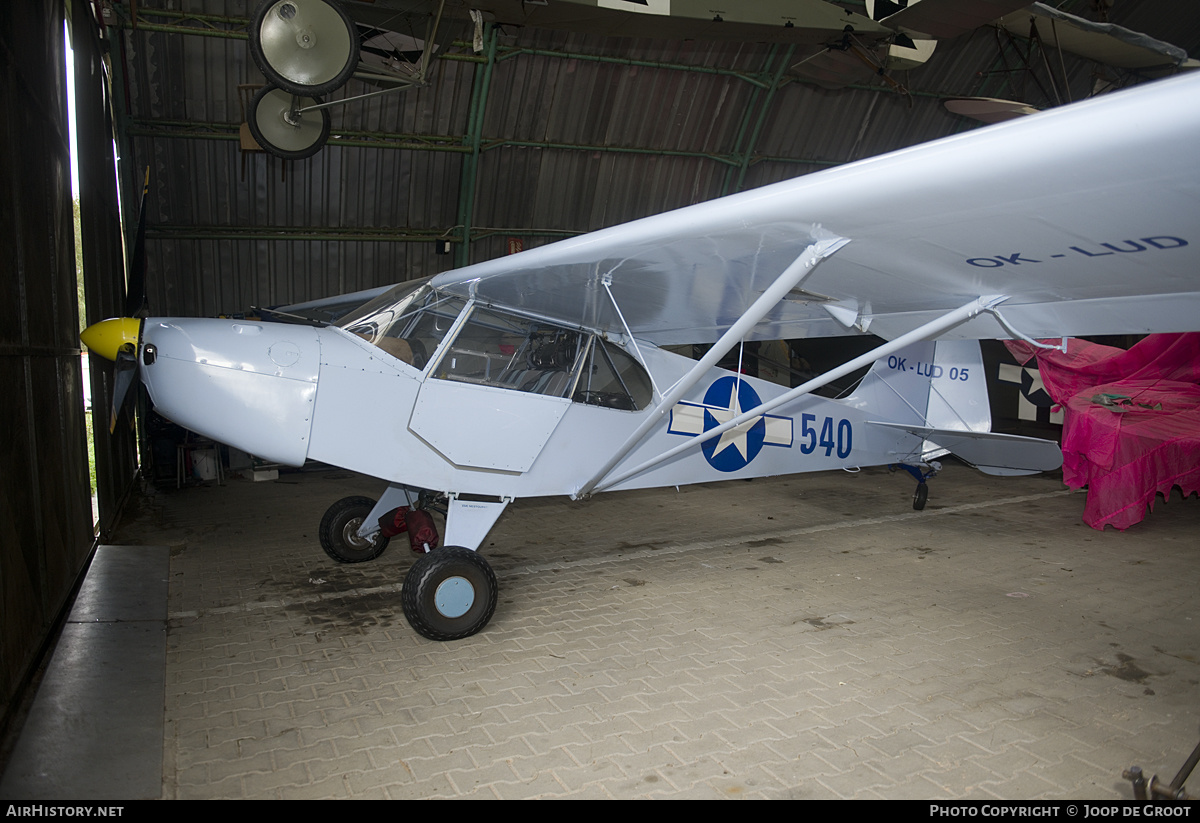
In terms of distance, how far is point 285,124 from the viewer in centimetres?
829

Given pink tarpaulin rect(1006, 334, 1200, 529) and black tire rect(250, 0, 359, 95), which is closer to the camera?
black tire rect(250, 0, 359, 95)

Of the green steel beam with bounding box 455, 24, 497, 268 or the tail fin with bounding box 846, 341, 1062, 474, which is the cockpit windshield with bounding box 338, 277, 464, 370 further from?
the green steel beam with bounding box 455, 24, 497, 268

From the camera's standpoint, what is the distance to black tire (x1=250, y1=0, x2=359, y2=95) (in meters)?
6.45

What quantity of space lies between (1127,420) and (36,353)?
921cm

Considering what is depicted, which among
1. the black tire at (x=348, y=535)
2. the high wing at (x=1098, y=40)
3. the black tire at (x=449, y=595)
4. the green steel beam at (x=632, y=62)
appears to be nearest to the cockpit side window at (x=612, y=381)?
the black tire at (x=449, y=595)

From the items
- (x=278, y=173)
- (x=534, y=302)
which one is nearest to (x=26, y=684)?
(x=534, y=302)

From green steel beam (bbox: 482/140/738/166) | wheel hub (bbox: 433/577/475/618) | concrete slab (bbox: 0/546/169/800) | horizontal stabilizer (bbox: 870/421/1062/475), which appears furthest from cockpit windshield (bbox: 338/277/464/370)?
green steel beam (bbox: 482/140/738/166)

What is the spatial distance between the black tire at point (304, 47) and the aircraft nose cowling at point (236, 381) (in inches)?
142

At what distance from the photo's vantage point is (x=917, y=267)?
3.26 metres

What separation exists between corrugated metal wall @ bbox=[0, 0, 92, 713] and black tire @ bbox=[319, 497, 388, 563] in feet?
5.28

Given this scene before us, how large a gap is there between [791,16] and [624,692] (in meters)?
8.41

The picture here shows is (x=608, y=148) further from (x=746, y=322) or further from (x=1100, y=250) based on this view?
(x=1100, y=250)

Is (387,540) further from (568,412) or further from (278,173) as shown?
(278,173)

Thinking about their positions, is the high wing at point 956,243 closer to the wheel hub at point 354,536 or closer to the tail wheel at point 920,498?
the wheel hub at point 354,536
